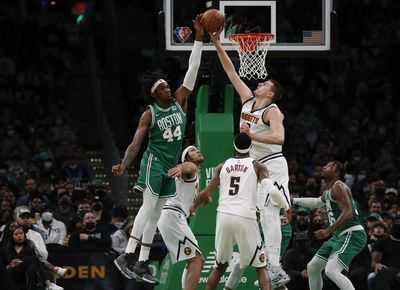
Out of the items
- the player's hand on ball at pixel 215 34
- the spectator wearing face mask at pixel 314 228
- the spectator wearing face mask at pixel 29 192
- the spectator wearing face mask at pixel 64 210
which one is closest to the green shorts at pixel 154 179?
the player's hand on ball at pixel 215 34

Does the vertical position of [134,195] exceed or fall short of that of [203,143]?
it falls short

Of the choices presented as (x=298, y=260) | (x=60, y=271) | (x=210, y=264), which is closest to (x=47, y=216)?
(x=60, y=271)

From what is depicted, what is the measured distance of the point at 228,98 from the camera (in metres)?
17.4

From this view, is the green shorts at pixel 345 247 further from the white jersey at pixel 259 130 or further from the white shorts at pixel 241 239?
the white shorts at pixel 241 239

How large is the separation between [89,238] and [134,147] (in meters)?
4.36

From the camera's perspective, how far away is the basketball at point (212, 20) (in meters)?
15.5

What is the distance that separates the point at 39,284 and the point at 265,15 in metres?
4.98

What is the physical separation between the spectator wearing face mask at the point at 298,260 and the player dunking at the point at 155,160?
3707 millimetres

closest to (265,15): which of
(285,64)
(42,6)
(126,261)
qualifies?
(126,261)

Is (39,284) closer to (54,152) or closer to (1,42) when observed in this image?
(54,152)

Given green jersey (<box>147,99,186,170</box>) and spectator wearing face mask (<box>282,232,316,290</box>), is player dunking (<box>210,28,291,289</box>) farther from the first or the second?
spectator wearing face mask (<box>282,232,316,290</box>)

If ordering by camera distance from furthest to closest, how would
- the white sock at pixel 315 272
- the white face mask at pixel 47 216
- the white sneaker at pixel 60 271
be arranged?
the white face mask at pixel 47 216 → the white sneaker at pixel 60 271 → the white sock at pixel 315 272

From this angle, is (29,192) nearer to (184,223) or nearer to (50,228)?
(50,228)

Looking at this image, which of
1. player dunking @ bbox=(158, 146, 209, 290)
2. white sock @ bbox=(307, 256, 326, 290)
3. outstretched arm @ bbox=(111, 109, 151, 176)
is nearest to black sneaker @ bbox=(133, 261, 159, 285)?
player dunking @ bbox=(158, 146, 209, 290)
